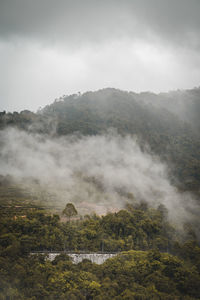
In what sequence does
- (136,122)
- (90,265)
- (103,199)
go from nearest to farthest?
(90,265) < (103,199) < (136,122)

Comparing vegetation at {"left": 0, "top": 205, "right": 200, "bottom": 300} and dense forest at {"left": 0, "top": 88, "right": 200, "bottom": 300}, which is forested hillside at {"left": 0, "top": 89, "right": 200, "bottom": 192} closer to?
dense forest at {"left": 0, "top": 88, "right": 200, "bottom": 300}

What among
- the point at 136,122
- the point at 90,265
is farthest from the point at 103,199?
the point at 136,122

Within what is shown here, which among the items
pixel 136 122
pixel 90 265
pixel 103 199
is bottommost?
pixel 90 265

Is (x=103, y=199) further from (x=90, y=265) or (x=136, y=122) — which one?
(x=136, y=122)

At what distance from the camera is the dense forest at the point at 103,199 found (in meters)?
28.1

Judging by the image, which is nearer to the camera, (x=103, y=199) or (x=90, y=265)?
(x=90, y=265)

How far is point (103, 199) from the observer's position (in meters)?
77.8

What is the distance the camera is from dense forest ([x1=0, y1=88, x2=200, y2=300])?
28.1 meters

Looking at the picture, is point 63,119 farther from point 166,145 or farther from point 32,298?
point 32,298

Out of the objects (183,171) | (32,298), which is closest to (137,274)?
(32,298)

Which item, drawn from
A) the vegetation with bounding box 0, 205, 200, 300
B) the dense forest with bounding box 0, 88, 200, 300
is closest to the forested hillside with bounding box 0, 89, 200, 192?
the dense forest with bounding box 0, 88, 200, 300

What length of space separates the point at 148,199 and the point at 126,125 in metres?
56.6

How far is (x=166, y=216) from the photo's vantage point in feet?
208

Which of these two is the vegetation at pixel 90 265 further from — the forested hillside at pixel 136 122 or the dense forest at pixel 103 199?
the forested hillside at pixel 136 122
